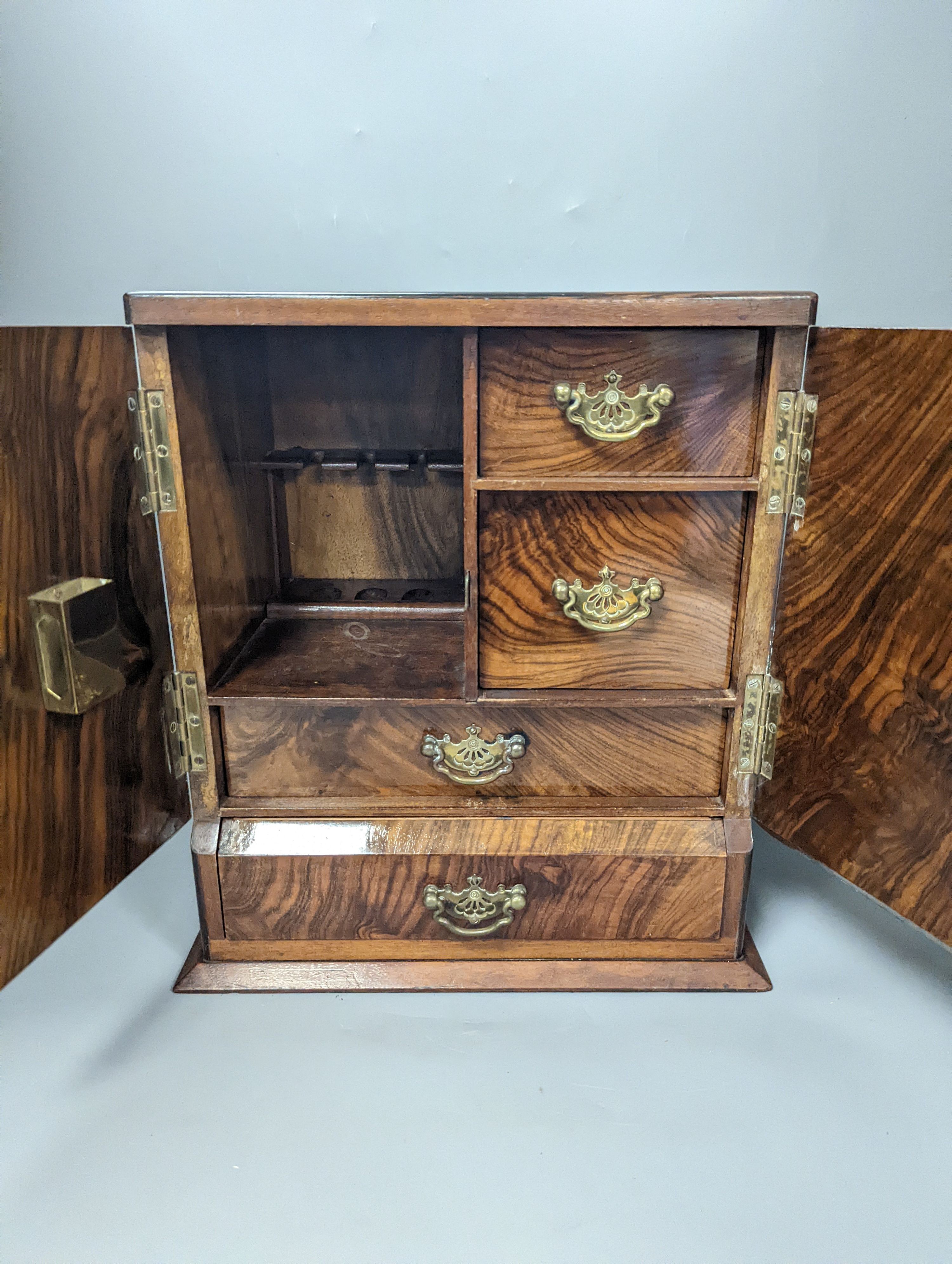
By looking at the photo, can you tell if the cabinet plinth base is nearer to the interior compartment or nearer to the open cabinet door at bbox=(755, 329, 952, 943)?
the open cabinet door at bbox=(755, 329, 952, 943)

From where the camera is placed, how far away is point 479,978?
130 cm

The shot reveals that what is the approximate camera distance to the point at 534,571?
1170 millimetres

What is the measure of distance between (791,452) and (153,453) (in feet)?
2.50

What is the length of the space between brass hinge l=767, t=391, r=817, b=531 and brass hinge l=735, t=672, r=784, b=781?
0.22 metres

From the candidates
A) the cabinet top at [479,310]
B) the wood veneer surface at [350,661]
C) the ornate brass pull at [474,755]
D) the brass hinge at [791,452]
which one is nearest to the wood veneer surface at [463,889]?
the ornate brass pull at [474,755]

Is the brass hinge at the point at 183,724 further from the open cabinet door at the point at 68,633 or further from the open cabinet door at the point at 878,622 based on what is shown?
the open cabinet door at the point at 878,622

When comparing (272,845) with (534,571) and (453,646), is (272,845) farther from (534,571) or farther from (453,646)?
(534,571)

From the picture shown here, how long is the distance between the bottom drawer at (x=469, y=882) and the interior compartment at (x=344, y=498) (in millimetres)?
242

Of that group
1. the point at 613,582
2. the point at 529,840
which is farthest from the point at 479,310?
the point at 529,840

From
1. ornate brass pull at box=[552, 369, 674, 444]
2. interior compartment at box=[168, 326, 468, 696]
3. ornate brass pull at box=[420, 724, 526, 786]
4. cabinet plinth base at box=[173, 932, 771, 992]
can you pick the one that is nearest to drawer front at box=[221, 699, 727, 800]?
ornate brass pull at box=[420, 724, 526, 786]

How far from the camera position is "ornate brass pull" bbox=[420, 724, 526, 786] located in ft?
4.12

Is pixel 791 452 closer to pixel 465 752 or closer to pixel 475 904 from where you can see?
pixel 465 752

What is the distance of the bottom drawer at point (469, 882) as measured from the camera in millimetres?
1259

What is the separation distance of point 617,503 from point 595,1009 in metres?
0.68
